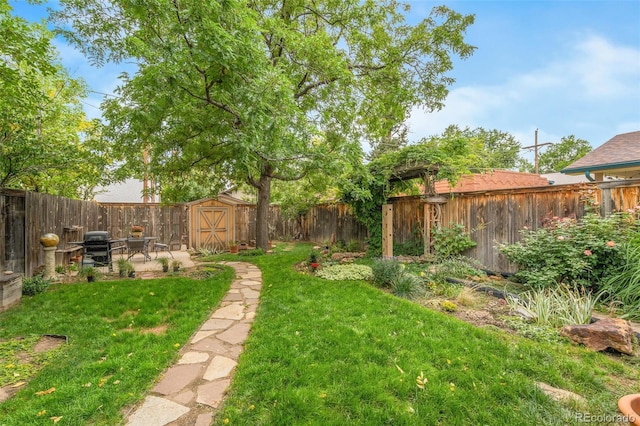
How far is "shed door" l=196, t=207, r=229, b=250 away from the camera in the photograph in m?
10.9

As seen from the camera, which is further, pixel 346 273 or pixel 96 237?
pixel 96 237

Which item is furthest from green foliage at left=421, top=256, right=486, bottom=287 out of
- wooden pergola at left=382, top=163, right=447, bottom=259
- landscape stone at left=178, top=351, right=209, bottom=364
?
landscape stone at left=178, top=351, right=209, bottom=364

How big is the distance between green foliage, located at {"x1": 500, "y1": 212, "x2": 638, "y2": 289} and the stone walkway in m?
4.21

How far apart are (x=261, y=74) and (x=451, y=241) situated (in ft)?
16.9

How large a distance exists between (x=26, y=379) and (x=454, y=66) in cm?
962

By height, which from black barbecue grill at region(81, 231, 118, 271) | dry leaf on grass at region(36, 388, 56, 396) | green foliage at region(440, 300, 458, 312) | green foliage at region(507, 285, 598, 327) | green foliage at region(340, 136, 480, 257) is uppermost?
green foliage at region(340, 136, 480, 257)

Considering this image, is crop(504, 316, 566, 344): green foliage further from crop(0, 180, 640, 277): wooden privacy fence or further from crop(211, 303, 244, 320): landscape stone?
crop(211, 303, 244, 320): landscape stone

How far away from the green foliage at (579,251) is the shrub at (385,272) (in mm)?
1915

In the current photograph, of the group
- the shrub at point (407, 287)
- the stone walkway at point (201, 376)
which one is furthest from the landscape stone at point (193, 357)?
the shrub at point (407, 287)

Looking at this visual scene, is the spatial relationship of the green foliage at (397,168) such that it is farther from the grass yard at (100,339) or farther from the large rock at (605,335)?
the grass yard at (100,339)

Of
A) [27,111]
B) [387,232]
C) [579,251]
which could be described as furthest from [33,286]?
[579,251]

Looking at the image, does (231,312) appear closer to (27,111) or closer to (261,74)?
(261,74)

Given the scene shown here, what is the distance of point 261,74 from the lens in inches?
156

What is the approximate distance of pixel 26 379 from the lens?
2398 millimetres
